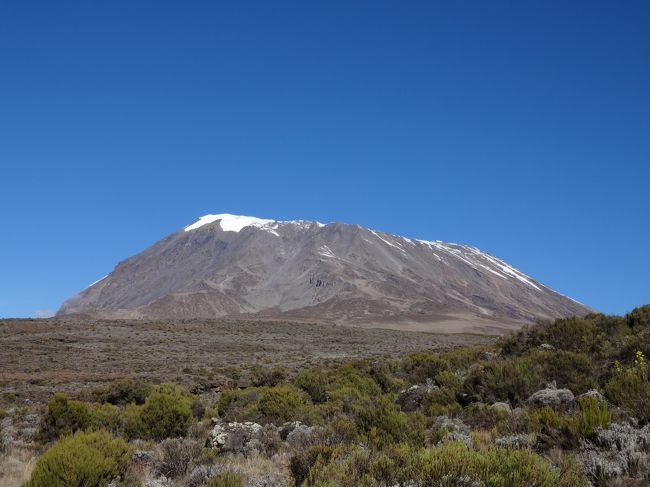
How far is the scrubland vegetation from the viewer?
5.71 m

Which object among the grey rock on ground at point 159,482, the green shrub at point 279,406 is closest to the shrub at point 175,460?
the grey rock on ground at point 159,482

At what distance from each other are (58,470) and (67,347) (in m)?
48.5

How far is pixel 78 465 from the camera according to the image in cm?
636

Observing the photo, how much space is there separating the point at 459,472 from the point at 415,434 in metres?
3.97

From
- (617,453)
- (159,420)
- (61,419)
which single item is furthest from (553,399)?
(61,419)

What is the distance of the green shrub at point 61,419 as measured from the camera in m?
12.2

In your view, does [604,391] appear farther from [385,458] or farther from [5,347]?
[5,347]

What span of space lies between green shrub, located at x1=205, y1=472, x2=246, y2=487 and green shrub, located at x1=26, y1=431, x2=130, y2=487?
1429 millimetres

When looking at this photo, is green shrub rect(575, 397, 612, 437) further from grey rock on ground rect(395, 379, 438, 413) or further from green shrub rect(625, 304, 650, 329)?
green shrub rect(625, 304, 650, 329)

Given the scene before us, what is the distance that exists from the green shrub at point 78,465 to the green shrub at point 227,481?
4.69 ft

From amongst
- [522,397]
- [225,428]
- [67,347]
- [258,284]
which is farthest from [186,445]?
[258,284]

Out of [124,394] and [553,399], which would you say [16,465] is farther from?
[124,394]

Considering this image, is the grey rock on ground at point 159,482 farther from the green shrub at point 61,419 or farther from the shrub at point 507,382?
the shrub at point 507,382

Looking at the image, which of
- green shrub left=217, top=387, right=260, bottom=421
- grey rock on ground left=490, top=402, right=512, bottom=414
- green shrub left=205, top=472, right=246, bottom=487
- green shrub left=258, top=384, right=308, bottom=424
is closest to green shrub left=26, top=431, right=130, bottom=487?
green shrub left=205, top=472, right=246, bottom=487
